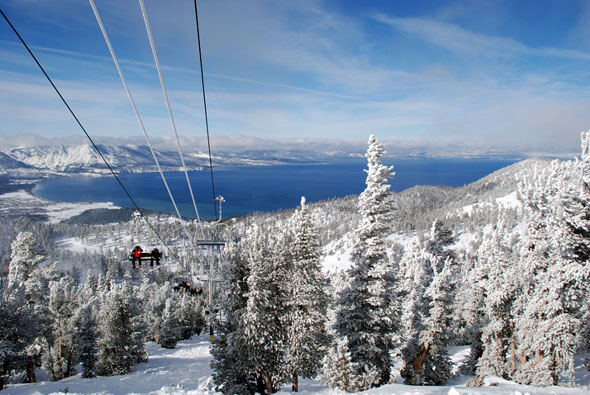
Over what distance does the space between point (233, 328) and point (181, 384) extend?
9.36 meters

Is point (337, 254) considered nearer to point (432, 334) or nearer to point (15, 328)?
point (432, 334)

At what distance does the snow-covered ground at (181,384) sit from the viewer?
Result: 10.5 meters

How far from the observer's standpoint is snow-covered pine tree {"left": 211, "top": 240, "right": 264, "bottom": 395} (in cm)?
1585

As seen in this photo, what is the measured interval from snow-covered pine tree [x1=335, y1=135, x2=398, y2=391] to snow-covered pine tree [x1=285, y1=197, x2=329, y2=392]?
2.21 metres

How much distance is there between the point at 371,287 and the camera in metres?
14.5

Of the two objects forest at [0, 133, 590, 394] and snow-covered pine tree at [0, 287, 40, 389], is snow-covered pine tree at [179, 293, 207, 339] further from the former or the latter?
snow-covered pine tree at [0, 287, 40, 389]

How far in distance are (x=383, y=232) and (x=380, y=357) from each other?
21.1 ft

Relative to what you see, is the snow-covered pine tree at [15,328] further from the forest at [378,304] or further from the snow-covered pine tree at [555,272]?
the snow-covered pine tree at [555,272]

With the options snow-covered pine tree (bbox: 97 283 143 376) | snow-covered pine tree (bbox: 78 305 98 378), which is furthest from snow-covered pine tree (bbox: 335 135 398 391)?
snow-covered pine tree (bbox: 78 305 98 378)

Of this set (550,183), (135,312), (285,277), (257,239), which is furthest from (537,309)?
(135,312)

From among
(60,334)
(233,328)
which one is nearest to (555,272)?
(233,328)

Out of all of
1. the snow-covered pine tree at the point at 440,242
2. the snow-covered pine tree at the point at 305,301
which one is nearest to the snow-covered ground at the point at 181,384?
the snow-covered pine tree at the point at 305,301

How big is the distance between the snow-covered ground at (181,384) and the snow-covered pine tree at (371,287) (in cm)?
219

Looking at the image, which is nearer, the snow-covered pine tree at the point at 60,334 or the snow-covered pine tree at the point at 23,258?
the snow-covered pine tree at the point at 23,258
